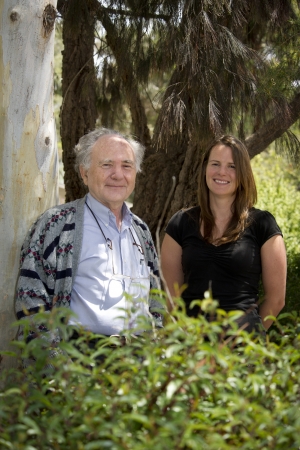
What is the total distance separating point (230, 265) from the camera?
353cm

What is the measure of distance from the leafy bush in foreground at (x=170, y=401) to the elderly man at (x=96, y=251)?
87 centimetres

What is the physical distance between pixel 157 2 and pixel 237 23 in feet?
1.87

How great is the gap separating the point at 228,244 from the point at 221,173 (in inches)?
15.4

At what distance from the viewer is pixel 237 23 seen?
454cm

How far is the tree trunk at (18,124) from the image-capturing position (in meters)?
3.37

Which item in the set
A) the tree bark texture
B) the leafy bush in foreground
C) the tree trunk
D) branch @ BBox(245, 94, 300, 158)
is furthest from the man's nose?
the tree bark texture

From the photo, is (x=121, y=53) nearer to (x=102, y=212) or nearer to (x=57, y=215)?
(x=102, y=212)

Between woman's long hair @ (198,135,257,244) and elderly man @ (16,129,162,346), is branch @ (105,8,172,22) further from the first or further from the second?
elderly man @ (16,129,162,346)

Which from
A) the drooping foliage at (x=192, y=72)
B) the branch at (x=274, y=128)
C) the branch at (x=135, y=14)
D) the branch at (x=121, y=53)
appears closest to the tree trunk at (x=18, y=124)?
the drooping foliage at (x=192, y=72)

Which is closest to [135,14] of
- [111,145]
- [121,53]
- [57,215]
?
[121,53]

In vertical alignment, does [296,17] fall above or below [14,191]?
above

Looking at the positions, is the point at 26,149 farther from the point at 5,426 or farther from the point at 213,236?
the point at 5,426

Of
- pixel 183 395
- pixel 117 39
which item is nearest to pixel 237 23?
pixel 117 39

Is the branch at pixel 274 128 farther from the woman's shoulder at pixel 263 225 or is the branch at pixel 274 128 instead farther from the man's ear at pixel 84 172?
the man's ear at pixel 84 172
